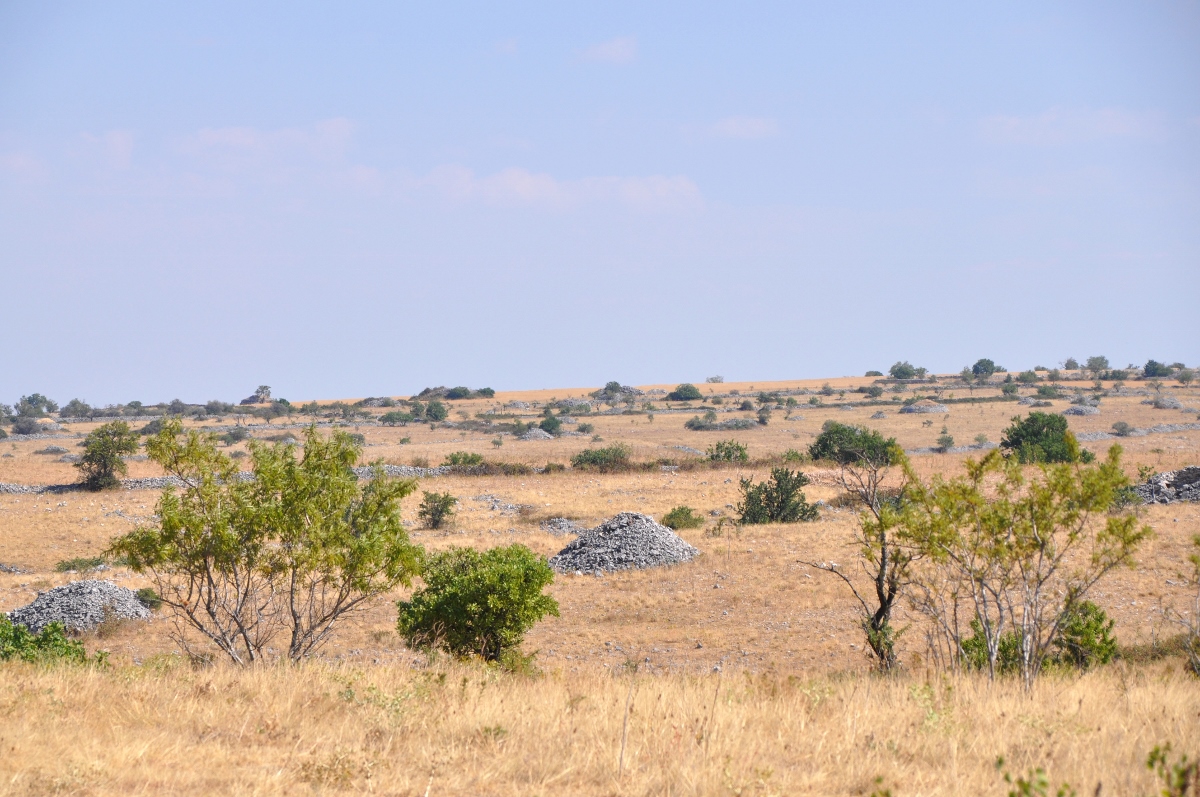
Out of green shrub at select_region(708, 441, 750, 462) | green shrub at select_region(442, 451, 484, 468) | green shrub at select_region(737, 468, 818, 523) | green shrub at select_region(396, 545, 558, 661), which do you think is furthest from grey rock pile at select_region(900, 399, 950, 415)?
green shrub at select_region(396, 545, 558, 661)

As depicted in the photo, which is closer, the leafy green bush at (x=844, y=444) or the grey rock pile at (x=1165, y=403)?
the leafy green bush at (x=844, y=444)

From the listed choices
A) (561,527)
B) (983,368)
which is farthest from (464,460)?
(983,368)

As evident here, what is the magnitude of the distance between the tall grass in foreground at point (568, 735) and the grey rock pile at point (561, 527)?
21777mm

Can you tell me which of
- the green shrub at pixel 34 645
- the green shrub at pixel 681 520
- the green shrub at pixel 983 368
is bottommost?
the green shrub at pixel 681 520

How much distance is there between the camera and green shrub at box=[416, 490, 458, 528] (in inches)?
1222

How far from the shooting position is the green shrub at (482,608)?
14969 millimetres

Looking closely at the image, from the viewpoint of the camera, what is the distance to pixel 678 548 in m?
25.5

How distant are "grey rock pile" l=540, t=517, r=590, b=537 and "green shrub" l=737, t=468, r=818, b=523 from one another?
5.62m

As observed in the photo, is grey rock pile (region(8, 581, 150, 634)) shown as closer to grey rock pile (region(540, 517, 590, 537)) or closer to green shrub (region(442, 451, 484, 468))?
grey rock pile (region(540, 517, 590, 537))

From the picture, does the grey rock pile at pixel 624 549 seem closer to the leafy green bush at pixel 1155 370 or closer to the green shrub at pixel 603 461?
the green shrub at pixel 603 461

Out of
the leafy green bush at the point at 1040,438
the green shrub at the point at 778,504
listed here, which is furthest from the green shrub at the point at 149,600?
the leafy green bush at the point at 1040,438

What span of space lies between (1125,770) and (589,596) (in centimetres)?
1760

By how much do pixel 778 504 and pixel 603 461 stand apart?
15.7m

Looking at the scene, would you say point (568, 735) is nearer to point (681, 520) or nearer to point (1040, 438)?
point (681, 520)
